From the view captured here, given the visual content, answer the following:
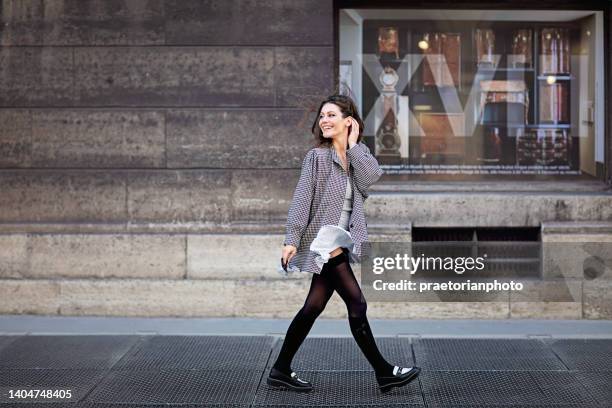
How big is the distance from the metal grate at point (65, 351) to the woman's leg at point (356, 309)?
6.80 feet

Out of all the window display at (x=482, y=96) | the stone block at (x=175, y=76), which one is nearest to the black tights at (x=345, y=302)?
the stone block at (x=175, y=76)

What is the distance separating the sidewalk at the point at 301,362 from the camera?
19.7ft

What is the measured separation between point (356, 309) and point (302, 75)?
3.49m

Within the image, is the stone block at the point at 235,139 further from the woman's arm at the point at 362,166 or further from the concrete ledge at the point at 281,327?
the woman's arm at the point at 362,166

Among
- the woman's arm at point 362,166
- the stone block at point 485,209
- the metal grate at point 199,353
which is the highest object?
the woman's arm at point 362,166

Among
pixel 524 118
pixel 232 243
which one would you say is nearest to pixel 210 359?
pixel 232 243

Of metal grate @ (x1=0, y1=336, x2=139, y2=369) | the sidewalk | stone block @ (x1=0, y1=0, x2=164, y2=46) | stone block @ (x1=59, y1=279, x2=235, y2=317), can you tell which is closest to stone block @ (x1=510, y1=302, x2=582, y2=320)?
the sidewalk

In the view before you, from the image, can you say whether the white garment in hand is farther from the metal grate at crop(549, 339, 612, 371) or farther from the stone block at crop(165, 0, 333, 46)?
the stone block at crop(165, 0, 333, 46)

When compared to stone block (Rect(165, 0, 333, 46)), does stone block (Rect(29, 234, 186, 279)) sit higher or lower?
lower

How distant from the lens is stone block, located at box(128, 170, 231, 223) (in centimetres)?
887

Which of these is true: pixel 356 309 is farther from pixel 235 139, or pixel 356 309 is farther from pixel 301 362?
pixel 235 139

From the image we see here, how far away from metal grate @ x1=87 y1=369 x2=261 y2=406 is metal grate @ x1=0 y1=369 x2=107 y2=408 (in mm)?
99

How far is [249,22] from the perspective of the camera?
880cm

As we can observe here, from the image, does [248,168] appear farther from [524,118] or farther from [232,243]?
[524,118]
